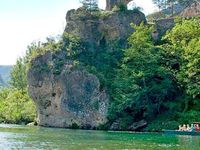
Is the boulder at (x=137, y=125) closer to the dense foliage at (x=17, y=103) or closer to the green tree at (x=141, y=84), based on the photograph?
the green tree at (x=141, y=84)

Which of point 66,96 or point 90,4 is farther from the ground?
point 90,4

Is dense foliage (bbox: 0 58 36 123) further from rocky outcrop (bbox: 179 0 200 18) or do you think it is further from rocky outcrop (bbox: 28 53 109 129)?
rocky outcrop (bbox: 179 0 200 18)

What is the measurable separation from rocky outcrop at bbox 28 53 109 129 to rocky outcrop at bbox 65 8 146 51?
255 inches

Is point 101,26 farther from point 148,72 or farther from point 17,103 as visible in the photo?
point 17,103

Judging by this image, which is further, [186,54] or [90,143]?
[186,54]

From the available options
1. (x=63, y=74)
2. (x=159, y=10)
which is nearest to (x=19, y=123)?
(x=63, y=74)

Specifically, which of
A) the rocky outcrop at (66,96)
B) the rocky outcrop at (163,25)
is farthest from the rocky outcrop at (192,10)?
the rocky outcrop at (66,96)

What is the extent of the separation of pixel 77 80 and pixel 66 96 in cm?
293

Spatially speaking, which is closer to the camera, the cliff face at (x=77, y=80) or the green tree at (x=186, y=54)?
the green tree at (x=186, y=54)

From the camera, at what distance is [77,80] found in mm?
74625

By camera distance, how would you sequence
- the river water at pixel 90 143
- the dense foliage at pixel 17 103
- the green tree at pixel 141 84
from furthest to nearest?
the dense foliage at pixel 17 103
the green tree at pixel 141 84
the river water at pixel 90 143

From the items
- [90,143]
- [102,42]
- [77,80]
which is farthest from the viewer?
[102,42]

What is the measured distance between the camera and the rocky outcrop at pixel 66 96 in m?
72.8

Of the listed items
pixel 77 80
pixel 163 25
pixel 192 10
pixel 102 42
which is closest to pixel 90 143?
pixel 77 80
